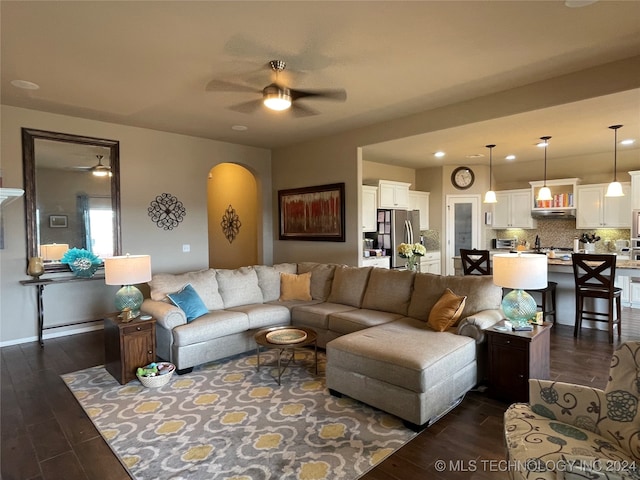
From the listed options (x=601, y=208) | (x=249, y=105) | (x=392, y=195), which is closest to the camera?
(x=249, y=105)

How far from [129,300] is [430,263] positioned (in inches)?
243

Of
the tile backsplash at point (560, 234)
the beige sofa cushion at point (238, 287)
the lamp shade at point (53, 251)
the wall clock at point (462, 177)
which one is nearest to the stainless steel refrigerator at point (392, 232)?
the wall clock at point (462, 177)

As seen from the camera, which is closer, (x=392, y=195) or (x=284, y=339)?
(x=284, y=339)

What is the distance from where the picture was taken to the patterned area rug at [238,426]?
2.26 metres

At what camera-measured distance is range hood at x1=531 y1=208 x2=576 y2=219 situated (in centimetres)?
730

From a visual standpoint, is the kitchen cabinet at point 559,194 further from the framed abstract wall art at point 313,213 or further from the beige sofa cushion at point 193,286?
the beige sofa cushion at point 193,286

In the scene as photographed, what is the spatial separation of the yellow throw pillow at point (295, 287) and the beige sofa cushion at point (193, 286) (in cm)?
88

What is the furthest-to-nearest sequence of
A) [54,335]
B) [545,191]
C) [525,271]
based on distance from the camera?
1. [545,191]
2. [54,335]
3. [525,271]

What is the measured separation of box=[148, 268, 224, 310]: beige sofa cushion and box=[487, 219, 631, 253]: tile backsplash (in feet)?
21.2

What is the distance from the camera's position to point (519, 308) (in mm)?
3062

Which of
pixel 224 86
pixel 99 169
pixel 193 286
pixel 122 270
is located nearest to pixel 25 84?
pixel 99 169

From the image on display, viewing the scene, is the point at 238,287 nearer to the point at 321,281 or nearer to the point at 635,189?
the point at 321,281

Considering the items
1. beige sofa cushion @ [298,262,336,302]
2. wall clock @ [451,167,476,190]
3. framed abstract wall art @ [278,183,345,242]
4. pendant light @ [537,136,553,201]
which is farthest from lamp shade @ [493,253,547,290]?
wall clock @ [451,167,476,190]

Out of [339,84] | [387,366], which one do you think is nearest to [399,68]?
[339,84]
